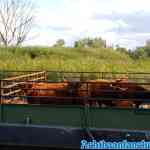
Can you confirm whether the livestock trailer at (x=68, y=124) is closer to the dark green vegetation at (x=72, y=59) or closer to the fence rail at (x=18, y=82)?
the fence rail at (x=18, y=82)

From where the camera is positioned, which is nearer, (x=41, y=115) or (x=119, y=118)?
(x=119, y=118)

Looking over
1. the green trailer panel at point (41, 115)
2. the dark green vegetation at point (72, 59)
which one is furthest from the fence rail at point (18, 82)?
the dark green vegetation at point (72, 59)

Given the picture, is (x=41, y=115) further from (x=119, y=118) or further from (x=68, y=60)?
(x=68, y=60)

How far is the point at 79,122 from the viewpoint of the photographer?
17.2 feet

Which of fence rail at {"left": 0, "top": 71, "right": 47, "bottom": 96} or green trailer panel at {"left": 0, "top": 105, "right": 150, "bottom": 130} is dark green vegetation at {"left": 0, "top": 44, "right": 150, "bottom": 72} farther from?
green trailer panel at {"left": 0, "top": 105, "right": 150, "bottom": 130}

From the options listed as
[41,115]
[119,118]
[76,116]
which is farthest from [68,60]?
[119,118]

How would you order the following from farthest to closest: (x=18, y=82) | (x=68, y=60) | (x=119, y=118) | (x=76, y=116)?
1. (x=68, y=60)
2. (x=18, y=82)
3. (x=76, y=116)
4. (x=119, y=118)

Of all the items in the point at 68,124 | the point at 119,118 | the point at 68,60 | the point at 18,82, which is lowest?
the point at 68,124

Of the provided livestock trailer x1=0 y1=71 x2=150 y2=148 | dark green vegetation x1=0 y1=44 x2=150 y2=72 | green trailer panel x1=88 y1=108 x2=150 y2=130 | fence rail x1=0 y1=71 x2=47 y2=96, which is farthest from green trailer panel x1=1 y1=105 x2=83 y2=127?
dark green vegetation x1=0 y1=44 x2=150 y2=72

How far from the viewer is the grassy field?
16844 mm

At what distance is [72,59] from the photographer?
895 inches

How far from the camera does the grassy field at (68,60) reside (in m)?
16.8

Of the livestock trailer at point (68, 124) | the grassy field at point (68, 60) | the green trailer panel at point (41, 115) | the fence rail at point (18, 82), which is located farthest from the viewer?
the grassy field at point (68, 60)

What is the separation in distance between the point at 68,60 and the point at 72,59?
2.56 m
